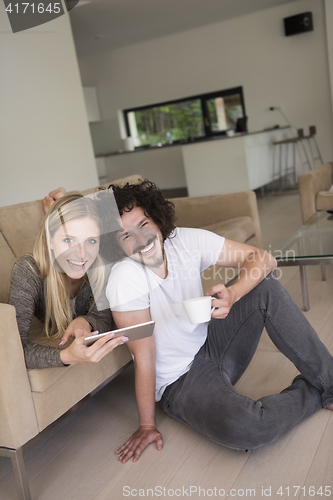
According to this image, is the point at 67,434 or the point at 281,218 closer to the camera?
the point at 67,434

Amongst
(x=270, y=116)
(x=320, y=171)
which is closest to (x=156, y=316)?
(x=320, y=171)

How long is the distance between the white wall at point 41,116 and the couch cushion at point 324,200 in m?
2.44

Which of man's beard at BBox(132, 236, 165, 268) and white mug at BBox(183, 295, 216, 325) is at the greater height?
man's beard at BBox(132, 236, 165, 268)

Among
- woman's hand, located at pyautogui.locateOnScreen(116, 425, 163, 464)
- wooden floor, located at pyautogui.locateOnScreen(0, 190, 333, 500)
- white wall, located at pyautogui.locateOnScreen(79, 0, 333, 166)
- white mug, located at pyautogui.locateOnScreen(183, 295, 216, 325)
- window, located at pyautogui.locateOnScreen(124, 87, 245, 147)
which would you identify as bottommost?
wooden floor, located at pyautogui.locateOnScreen(0, 190, 333, 500)

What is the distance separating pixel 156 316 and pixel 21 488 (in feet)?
1.90

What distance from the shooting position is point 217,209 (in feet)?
9.12

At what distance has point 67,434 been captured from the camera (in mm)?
1556

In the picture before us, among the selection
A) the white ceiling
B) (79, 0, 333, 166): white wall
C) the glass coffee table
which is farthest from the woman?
(79, 0, 333, 166): white wall

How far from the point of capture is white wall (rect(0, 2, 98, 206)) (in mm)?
3883

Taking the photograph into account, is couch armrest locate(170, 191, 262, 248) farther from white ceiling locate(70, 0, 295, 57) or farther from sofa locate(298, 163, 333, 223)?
white ceiling locate(70, 0, 295, 57)

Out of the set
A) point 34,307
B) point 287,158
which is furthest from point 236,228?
point 287,158

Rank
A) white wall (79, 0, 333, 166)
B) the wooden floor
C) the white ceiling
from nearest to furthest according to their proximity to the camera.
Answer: the wooden floor, the white ceiling, white wall (79, 0, 333, 166)

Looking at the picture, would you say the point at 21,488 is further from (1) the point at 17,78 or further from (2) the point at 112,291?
(1) the point at 17,78

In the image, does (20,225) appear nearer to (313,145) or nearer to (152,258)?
(152,258)
